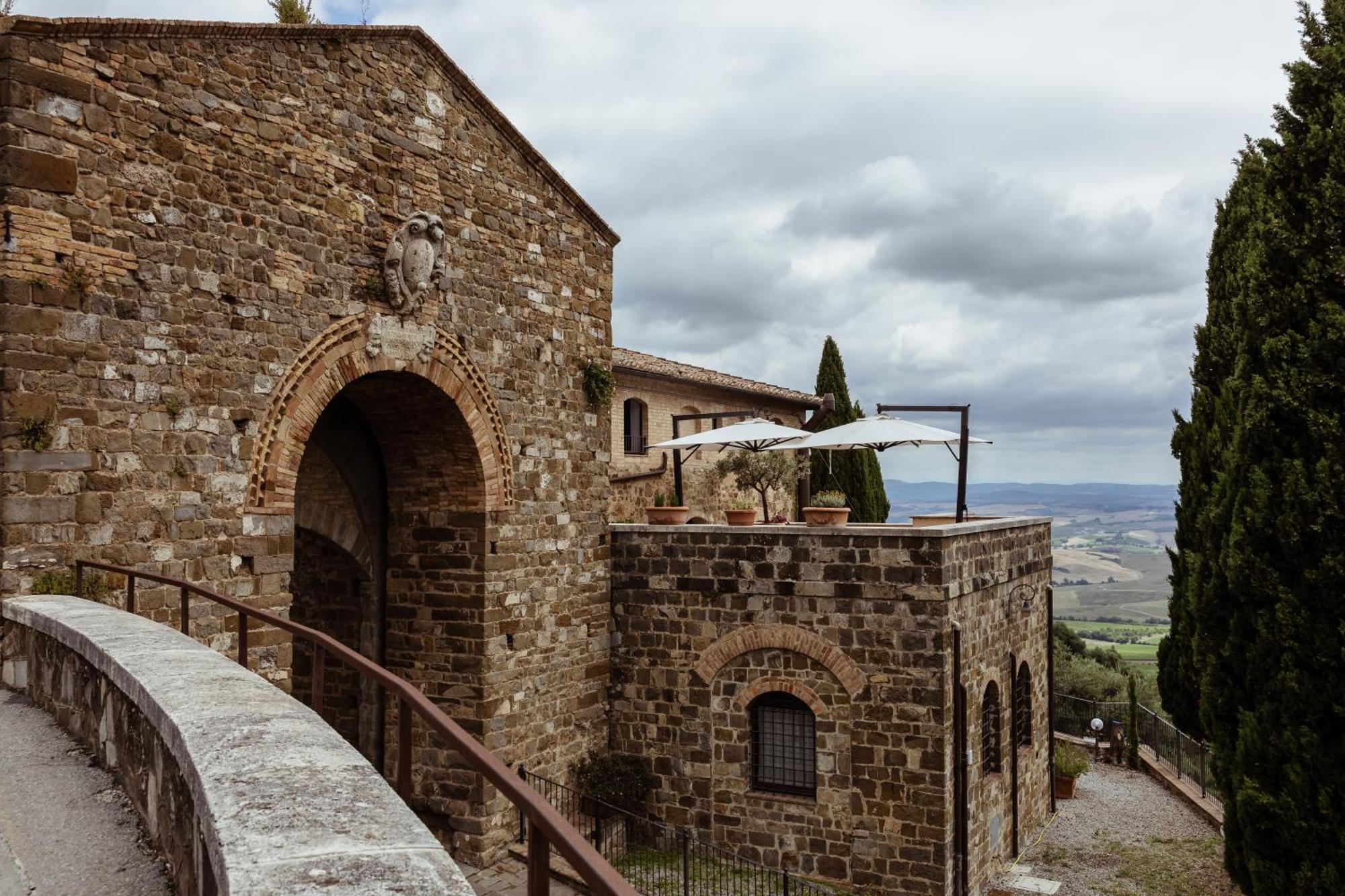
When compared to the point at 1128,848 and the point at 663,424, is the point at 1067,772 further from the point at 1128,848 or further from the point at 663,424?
the point at 663,424

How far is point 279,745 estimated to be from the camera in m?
3.04

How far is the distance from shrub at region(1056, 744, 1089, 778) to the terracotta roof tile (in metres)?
11.0

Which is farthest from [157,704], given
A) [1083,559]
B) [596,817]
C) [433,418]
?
[1083,559]

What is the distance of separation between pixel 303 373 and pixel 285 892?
811 centimetres

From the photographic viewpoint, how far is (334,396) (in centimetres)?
1024

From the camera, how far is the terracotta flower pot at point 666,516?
576 inches

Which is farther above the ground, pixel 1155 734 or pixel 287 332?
pixel 287 332

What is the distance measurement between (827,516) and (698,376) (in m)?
9.70

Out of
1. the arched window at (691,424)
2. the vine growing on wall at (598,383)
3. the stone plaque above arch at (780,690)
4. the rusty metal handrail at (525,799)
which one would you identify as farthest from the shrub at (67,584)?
the arched window at (691,424)

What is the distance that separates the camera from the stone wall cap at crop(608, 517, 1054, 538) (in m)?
12.0

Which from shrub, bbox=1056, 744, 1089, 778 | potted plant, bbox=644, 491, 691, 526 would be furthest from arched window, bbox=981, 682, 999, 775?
potted plant, bbox=644, 491, 691, 526

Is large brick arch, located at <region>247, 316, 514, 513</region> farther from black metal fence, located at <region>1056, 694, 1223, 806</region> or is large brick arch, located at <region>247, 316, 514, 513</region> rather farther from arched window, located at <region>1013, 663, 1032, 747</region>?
black metal fence, located at <region>1056, 694, 1223, 806</region>

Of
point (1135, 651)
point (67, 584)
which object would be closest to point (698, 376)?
point (67, 584)

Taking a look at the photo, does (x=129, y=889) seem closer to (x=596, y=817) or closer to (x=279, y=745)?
(x=279, y=745)
